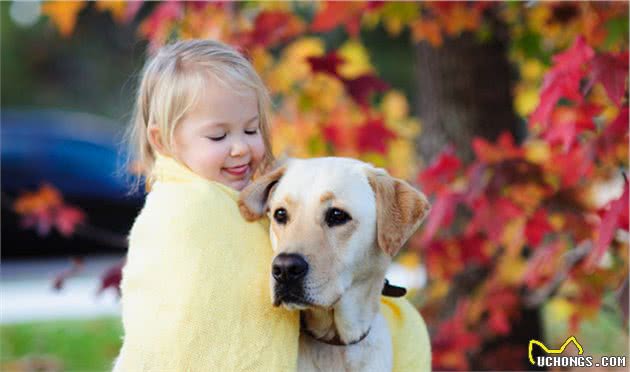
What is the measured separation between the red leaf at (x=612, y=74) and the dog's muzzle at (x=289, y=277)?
1218 millimetres

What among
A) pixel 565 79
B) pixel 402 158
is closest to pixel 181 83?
pixel 565 79

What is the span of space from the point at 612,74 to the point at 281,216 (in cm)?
120

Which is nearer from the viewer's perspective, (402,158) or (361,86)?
(361,86)

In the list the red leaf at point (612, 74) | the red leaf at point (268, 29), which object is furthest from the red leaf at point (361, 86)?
the red leaf at point (612, 74)

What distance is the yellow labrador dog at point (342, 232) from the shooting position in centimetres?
238

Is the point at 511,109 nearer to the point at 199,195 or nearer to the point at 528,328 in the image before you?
the point at 528,328

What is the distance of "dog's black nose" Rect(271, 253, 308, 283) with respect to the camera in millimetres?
2244

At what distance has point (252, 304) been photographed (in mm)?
2359

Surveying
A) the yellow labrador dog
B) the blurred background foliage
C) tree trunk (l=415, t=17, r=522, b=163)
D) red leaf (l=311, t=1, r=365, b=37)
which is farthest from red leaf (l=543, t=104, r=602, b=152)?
tree trunk (l=415, t=17, r=522, b=163)

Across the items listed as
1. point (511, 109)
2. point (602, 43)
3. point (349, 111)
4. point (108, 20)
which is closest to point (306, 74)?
point (349, 111)

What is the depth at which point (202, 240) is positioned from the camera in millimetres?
2359

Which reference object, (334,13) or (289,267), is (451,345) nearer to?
(334,13)

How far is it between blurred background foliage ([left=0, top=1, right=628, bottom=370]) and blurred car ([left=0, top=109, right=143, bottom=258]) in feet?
19.9

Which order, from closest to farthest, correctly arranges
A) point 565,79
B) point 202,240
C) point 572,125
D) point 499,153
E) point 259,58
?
1. point 202,240
2. point 565,79
3. point 572,125
4. point 499,153
5. point 259,58
